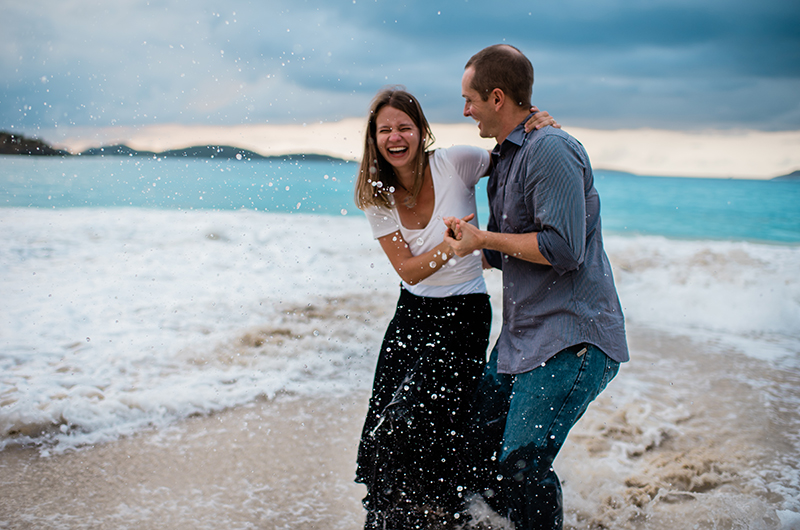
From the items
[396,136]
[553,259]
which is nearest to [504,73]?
[396,136]

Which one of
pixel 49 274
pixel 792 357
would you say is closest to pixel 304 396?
pixel 792 357

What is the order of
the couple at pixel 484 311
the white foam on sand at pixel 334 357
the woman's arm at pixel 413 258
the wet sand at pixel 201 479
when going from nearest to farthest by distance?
the couple at pixel 484 311 → the woman's arm at pixel 413 258 → the wet sand at pixel 201 479 → the white foam on sand at pixel 334 357

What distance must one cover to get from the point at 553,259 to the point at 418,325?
1.02m

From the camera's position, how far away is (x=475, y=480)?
307cm

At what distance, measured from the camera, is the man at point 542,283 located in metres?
2.26

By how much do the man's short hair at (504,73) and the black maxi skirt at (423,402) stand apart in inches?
42.6

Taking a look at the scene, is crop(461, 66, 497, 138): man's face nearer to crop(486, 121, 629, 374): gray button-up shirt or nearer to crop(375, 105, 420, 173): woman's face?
crop(486, 121, 629, 374): gray button-up shirt

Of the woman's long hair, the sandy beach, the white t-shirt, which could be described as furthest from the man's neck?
the sandy beach

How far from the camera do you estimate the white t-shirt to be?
3008mm

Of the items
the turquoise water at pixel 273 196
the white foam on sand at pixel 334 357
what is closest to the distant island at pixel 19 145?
the turquoise water at pixel 273 196

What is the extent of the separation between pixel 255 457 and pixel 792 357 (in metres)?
6.48

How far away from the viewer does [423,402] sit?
2938 millimetres

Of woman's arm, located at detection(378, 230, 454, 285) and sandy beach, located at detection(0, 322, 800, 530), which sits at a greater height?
woman's arm, located at detection(378, 230, 454, 285)

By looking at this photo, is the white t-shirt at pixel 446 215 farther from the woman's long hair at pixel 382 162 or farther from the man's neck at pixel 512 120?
the man's neck at pixel 512 120
